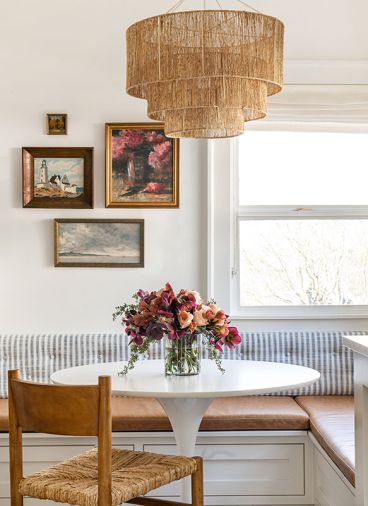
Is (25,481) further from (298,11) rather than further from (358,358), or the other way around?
(298,11)

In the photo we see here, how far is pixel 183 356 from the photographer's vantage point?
11.3 ft

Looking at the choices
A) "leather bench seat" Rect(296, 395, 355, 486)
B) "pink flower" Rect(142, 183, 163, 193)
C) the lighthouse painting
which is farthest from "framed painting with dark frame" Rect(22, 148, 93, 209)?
"leather bench seat" Rect(296, 395, 355, 486)

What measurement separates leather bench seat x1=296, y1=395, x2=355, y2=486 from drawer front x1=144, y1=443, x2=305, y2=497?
0.72 feet

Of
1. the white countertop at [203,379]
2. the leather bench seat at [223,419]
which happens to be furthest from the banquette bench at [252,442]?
the white countertop at [203,379]

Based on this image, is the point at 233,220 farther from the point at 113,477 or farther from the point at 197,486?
the point at 113,477

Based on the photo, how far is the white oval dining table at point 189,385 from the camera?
310cm

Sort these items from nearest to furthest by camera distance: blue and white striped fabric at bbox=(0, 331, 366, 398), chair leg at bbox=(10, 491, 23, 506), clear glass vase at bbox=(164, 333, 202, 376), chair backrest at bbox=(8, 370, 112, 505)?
chair backrest at bbox=(8, 370, 112, 505) < chair leg at bbox=(10, 491, 23, 506) < clear glass vase at bbox=(164, 333, 202, 376) < blue and white striped fabric at bbox=(0, 331, 366, 398)

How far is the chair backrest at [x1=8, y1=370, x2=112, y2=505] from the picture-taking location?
2.67 m

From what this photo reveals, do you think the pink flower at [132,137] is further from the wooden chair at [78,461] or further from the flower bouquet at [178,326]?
the wooden chair at [78,461]

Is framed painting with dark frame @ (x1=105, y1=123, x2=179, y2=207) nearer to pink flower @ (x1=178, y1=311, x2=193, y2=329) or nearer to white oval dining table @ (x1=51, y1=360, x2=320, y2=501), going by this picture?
white oval dining table @ (x1=51, y1=360, x2=320, y2=501)

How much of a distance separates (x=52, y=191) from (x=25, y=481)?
7.07 feet

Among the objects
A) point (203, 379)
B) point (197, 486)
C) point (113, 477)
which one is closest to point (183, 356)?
point (203, 379)

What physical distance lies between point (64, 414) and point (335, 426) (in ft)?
5.00

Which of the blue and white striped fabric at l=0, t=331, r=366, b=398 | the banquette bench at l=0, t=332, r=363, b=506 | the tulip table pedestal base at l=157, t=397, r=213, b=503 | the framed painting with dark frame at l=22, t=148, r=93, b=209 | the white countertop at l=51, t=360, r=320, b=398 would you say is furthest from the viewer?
the framed painting with dark frame at l=22, t=148, r=93, b=209
